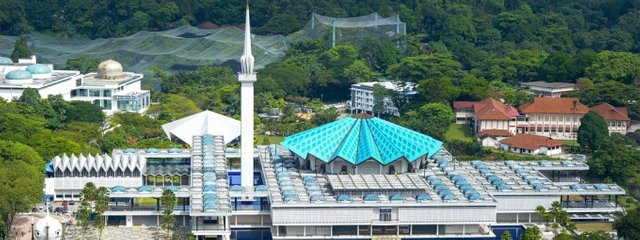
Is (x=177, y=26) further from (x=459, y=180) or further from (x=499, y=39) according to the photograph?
(x=459, y=180)

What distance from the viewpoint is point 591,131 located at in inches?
2370

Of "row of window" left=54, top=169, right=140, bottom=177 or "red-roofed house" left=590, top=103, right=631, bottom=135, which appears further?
"red-roofed house" left=590, top=103, right=631, bottom=135

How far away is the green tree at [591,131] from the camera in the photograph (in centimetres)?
5991

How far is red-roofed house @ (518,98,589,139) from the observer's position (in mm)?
64312

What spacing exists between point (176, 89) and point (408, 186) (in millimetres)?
27808

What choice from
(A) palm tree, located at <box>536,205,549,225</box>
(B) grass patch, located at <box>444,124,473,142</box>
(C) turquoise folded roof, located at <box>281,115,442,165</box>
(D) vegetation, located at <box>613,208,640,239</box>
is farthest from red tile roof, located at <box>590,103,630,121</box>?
(D) vegetation, located at <box>613,208,640,239</box>

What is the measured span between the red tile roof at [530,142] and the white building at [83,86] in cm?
1804

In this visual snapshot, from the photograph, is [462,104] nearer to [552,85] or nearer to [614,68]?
[552,85]

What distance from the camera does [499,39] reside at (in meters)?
85.8

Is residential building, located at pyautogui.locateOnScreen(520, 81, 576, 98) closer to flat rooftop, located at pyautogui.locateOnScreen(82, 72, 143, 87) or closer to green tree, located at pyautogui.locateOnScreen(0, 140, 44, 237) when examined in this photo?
flat rooftop, located at pyautogui.locateOnScreen(82, 72, 143, 87)

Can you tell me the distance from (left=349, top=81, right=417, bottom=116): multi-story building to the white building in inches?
405

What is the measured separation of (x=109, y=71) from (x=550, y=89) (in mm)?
21491

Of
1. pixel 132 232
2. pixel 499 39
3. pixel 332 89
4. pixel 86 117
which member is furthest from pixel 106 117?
pixel 499 39

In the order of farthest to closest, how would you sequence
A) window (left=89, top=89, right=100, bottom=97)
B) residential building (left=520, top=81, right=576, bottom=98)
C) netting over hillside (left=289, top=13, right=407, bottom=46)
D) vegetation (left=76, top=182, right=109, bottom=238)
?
netting over hillside (left=289, top=13, right=407, bottom=46) → residential building (left=520, top=81, right=576, bottom=98) → window (left=89, top=89, right=100, bottom=97) → vegetation (left=76, top=182, right=109, bottom=238)
